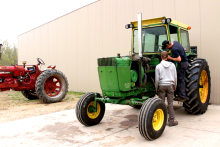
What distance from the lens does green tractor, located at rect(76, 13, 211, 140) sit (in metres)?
3.91

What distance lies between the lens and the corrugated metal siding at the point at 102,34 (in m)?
6.85

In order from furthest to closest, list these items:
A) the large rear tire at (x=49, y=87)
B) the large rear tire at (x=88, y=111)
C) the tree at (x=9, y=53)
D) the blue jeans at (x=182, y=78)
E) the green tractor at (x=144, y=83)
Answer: the tree at (x=9, y=53)
the large rear tire at (x=49, y=87)
the blue jeans at (x=182, y=78)
the large rear tire at (x=88, y=111)
the green tractor at (x=144, y=83)

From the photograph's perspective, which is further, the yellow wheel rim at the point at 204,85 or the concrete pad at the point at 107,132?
the yellow wheel rim at the point at 204,85

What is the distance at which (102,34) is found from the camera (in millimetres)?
10195

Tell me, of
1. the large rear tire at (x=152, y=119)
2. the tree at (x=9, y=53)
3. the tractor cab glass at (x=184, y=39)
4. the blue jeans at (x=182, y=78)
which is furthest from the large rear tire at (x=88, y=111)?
the tree at (x=9, y=53)

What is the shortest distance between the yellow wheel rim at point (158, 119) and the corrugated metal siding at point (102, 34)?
3.67 m

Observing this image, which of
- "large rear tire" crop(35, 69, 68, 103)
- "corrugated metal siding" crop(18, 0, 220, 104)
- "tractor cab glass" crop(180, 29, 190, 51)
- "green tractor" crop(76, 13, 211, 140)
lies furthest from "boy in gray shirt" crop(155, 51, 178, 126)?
"large rear tire" crop(35, 69, 68, 103)

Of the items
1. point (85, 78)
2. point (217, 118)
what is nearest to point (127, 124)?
point (217, 118)

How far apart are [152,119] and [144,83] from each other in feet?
3.66

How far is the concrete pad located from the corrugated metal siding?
268 cm

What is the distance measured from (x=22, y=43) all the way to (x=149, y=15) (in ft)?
44.4

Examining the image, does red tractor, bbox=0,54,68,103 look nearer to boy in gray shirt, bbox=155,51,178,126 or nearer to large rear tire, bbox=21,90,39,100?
large rear tire, bbox=21,90,39,100

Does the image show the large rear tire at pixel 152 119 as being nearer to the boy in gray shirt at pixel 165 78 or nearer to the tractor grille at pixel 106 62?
the boy in gray shirt at pixel 165 78

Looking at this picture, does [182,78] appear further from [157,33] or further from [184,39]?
[184,39]
